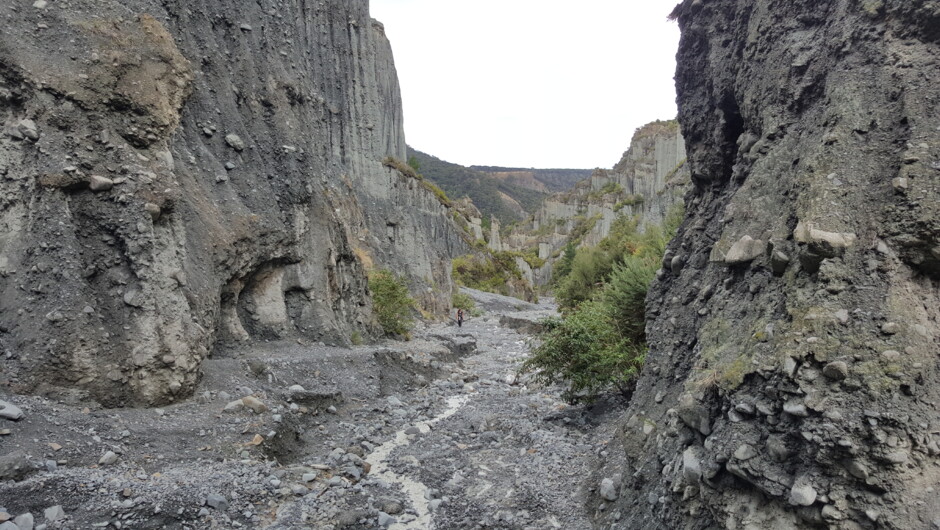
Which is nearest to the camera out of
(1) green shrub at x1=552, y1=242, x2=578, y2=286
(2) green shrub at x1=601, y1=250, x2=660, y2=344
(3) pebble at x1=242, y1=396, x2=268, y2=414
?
(3) pebble at x1=242, y1=396, x2=268, y2=414

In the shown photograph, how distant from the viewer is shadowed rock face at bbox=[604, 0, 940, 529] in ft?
11.9

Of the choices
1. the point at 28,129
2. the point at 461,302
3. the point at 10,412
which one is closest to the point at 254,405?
the point at 10,412

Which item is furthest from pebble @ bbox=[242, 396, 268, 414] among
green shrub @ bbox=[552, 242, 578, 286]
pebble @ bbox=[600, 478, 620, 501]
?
green shrub @ bbox=[552, 242, 578, 286]

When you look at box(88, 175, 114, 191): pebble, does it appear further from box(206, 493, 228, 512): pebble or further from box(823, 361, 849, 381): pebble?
box(823, 361, 849, 381): pebble

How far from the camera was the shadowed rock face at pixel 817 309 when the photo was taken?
3.62m

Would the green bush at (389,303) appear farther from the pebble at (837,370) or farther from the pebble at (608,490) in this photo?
the pebble at (837,370)

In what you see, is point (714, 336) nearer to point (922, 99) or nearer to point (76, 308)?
point (922, 99)

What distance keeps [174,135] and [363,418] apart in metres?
8.15

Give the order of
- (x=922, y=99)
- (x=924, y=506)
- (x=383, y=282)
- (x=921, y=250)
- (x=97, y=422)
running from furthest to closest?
(x=383, y=282)
(x=97, y=422)
(x=922, y=99)
(x=921, y=250)
(x=924, y=506)

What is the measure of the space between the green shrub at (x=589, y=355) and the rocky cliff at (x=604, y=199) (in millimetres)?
57894

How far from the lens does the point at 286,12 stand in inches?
728

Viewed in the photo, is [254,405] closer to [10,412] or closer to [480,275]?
[10,412]

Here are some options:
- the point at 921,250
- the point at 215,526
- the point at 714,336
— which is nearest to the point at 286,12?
the point at 215,526

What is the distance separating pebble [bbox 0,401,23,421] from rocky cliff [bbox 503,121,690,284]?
216ft
